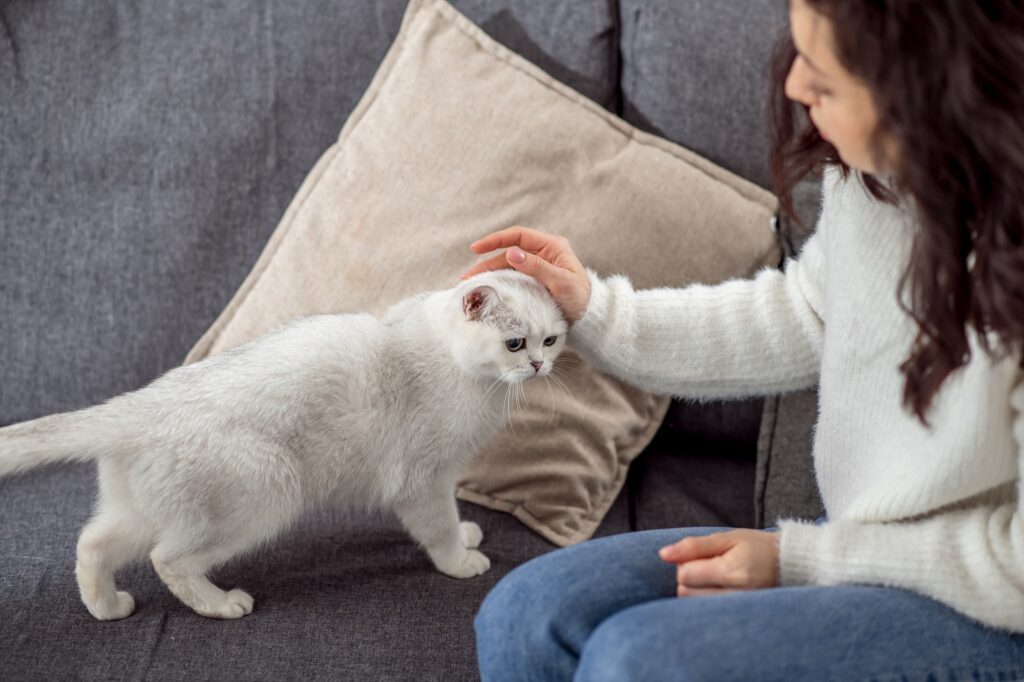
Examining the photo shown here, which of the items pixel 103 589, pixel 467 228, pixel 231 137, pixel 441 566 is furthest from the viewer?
pixel 231 137

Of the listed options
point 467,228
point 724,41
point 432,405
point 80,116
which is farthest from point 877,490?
point 80,116

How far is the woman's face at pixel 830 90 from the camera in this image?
2.90 ft

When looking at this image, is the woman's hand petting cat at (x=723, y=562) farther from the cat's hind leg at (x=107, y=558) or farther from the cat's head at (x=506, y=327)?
the cat's hind leg at (x=107, y=558)

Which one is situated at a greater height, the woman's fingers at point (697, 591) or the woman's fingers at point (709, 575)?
the woman's fingers at point (709, 575)

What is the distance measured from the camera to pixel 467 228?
1.55 meters

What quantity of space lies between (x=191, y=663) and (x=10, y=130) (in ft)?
3.09

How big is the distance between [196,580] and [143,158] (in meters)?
0.74

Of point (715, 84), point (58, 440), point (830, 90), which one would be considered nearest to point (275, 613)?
point (58, 440)

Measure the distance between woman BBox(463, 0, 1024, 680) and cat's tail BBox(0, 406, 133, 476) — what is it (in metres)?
0.52

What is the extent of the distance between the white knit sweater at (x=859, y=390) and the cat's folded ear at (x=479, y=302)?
12 centimetres

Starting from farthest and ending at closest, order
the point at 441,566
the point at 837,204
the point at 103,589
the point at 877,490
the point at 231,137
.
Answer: the point at 231,137 → the point at 441,566 → the point at 103,589 → the point at 837,204 → the point at 877,490

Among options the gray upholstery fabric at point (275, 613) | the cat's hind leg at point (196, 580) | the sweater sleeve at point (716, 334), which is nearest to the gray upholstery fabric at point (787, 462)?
the sweater sleeve at point (716, 334)

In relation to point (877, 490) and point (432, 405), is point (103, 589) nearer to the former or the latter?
point (432, 405)

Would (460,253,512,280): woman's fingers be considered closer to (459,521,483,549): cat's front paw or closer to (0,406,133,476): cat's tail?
(459,521,483,549): cat's front paw
